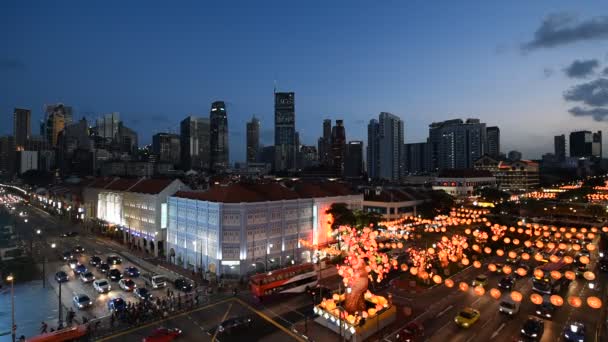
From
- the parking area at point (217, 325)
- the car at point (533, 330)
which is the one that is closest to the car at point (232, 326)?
the parking area at point (217, 325)

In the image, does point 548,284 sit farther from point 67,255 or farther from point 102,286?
point 67,255

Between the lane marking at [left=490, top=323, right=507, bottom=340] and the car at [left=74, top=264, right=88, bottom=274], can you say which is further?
the car at [left=74, top=264, right=88, bottom=274]

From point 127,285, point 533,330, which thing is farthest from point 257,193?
point 533,330

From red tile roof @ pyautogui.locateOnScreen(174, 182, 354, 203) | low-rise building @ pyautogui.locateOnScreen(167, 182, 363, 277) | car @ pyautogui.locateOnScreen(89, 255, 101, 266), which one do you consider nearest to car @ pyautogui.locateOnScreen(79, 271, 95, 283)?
car @ pyautogui.locateOnScreen(89, 255, 101, 266)

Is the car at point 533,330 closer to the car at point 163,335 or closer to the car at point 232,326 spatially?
the car at point 232,326

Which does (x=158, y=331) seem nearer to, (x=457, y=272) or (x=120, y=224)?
(x=457, y=272)

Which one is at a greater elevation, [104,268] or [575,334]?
[575,334]

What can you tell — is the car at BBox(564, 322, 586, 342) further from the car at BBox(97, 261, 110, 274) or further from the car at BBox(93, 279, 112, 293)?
the car at BBox(97, 261, 110, 274)
